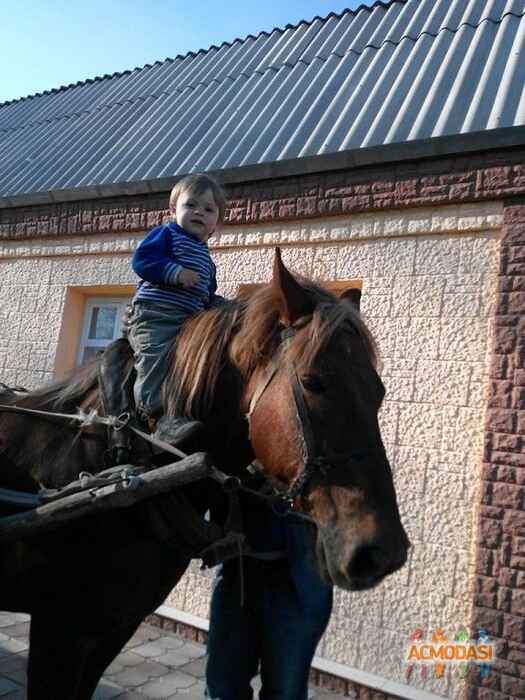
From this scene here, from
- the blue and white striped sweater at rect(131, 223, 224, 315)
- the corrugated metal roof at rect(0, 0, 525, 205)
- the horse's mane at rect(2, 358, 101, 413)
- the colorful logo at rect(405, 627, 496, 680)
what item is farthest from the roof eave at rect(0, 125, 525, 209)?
the colorful logo at rect(405, 627, 496, 680)

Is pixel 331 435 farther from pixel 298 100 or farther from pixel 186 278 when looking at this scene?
pixel 298 100

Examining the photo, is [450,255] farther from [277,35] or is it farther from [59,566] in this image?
[277,35]

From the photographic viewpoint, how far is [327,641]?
13.3ft

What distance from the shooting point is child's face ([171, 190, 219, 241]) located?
7.76ft

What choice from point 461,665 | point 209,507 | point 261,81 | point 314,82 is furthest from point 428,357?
point 261,81

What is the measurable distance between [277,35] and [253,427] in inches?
306

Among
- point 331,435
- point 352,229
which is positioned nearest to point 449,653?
point 331,435

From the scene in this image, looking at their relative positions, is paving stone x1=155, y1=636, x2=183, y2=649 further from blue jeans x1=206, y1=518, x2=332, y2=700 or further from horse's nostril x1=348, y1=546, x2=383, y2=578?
horse's nostril x1=348, y1=546, x2=383, y2=578

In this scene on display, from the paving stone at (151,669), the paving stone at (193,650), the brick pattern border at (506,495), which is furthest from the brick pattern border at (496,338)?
the paving stone at (151,669)

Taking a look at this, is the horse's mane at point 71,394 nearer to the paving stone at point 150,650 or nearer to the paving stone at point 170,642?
the paving stone at point 150,650

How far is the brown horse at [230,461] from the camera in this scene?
160 centimetres

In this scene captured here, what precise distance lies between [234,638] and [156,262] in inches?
59.4

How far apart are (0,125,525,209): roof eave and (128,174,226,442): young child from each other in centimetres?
233

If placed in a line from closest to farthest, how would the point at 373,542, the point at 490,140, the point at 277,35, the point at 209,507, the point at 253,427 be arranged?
the point at 373,542 < the point at 253,427 < the point at 209,507 < the point at 490,140 < the point at 277,35
